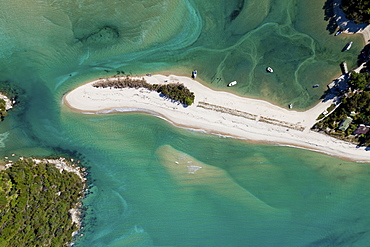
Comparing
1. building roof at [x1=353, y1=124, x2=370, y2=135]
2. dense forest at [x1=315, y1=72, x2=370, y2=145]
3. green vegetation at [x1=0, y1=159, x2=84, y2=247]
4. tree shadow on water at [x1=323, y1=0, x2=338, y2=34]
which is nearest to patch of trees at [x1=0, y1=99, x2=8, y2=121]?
green vegetation at [x1=0, y1=159, x2=84, y2=247]

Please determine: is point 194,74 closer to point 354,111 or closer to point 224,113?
point 224,113

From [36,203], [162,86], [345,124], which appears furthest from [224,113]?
[36,203]

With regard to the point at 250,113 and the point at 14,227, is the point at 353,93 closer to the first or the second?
the point at 250,113

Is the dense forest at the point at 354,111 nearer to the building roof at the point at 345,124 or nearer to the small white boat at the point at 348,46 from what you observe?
the building roof at the point at 345,124

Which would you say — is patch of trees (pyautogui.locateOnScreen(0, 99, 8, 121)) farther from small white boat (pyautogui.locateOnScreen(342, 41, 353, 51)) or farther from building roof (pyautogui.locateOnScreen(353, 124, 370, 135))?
building roof (pyautogui.locateOnScreen(353, 124, 370, 135))

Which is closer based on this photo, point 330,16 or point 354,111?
point 330,16

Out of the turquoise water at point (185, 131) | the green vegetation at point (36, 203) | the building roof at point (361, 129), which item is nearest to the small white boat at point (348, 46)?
the turquoise water at point (185, 131)

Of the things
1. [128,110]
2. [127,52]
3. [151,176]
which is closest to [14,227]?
[151,176]
